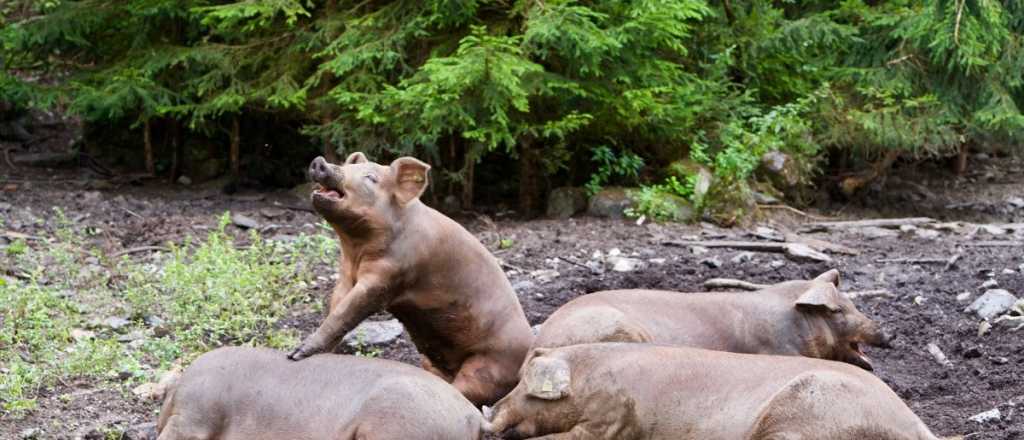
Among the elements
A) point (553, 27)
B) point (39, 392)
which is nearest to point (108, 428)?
point (39, 392)

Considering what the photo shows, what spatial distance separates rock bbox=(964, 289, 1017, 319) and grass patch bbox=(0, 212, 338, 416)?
4.27 meters

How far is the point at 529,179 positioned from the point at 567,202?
2.12ft

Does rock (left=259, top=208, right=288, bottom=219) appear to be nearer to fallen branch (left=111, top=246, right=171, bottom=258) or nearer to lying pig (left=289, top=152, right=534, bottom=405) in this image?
fallen branch (left=111, top=246, right=171, bottom=258)

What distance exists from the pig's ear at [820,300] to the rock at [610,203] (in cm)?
626

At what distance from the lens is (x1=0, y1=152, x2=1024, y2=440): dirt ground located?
6.78 metres

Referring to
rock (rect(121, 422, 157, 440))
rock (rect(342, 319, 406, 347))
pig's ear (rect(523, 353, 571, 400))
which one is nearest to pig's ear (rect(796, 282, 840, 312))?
pig's ear (rect(523, 353, 571, 400))

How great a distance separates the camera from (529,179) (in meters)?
14.2

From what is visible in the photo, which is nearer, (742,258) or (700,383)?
(700,383)

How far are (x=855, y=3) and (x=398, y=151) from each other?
575cm

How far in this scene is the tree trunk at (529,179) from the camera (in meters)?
14.0

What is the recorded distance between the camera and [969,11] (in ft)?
46.4

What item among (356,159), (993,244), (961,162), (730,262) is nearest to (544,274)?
(730,262)

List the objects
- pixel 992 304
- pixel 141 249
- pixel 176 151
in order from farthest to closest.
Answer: pixel 176 151, pixel 141 249, pixel 992 304

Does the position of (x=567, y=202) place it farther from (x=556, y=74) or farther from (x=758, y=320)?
(x=758, y=320)
